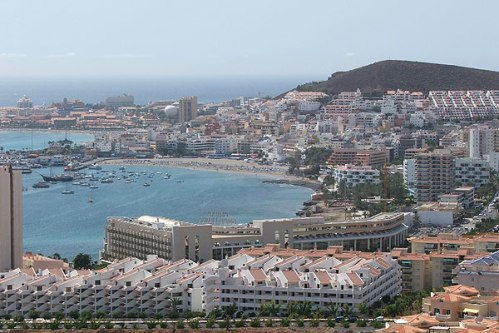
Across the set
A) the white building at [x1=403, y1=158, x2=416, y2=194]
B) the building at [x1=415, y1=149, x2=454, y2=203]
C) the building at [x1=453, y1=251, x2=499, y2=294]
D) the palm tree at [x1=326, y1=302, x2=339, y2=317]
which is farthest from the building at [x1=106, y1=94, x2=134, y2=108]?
the palm tree at [x1=326, y1=302, x2=339, y2=317]

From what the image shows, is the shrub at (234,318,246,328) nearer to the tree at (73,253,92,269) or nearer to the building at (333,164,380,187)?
the tree at (73,253,92,269)

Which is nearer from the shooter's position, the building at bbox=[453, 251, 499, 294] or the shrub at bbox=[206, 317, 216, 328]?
the shrub at bbox=[206, 317, 216, 328]

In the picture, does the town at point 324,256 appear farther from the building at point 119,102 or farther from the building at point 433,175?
the building at point 119,102

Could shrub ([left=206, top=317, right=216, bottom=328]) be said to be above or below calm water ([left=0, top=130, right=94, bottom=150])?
above

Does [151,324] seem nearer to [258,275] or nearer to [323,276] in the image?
[258,275]

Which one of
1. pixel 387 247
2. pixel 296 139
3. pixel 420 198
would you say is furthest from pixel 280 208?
pixel 296 139

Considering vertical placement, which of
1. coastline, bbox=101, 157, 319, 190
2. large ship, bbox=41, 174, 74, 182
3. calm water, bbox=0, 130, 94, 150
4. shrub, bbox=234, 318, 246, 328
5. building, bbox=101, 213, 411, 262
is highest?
building, bbox=101, 213, 411, 262

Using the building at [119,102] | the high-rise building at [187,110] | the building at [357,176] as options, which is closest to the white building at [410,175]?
the building at [357,176]
